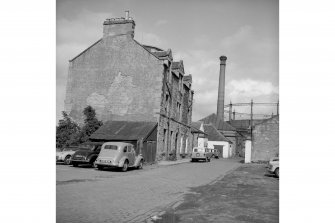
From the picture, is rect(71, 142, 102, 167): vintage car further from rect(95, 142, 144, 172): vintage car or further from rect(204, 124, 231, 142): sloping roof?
rect(204, 124, 231, 142): sloping roof

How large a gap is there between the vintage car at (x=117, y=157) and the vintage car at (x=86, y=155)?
76 centimetres

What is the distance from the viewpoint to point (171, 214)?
6.52 metres

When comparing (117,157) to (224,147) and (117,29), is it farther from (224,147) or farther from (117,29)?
(224,147)

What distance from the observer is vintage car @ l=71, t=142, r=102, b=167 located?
1733cm

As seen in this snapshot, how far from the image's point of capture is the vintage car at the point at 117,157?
16406 millimetres

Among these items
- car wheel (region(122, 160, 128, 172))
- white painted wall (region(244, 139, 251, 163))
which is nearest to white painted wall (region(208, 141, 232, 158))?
white painted wall (region(244, 139, 251, 163))

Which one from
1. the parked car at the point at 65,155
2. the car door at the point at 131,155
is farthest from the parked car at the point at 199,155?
the parked car at the point at 65,155

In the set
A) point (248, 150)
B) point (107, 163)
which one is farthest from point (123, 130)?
point (248, 150)

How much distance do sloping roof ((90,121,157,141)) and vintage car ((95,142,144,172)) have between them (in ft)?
10.5

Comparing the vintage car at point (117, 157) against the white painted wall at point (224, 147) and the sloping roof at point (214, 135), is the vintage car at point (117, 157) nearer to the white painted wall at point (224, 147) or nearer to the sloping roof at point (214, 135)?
the white painted wall at point (224, 147)
